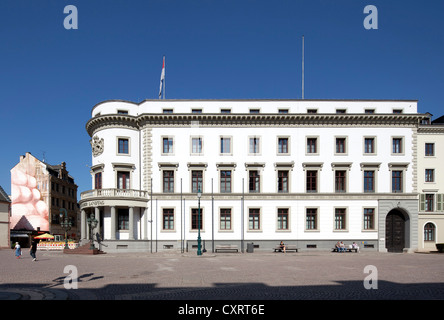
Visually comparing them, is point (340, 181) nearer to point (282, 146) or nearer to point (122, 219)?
point (282, 146)

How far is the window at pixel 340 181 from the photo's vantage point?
3834cm

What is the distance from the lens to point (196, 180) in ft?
125

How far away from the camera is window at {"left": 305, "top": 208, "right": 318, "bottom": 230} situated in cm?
3841

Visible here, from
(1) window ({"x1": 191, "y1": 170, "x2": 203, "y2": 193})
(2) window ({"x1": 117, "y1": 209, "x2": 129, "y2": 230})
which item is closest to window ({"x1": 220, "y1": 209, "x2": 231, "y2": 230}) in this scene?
(1) window ({"x1": 191, "y1": 170, "x2": 203, "y2": 193})

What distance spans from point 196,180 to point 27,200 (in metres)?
48.0

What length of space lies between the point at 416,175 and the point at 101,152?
120 feet

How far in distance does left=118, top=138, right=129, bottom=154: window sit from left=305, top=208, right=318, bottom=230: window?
22314 millimetres

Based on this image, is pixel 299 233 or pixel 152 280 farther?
pixel 299 233

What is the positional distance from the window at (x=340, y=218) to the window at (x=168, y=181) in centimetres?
1922

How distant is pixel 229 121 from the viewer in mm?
38625

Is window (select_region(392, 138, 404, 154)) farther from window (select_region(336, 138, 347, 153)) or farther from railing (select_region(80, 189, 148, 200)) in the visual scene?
railing (select_region(80, 189, 148, 200))

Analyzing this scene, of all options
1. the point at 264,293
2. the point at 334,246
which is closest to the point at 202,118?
the point at 334,246

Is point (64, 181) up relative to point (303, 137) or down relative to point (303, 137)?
down

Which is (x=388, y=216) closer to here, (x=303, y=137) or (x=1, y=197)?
(x=303, y=137)
